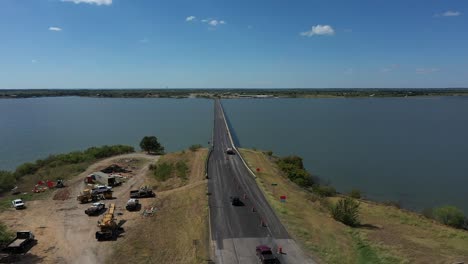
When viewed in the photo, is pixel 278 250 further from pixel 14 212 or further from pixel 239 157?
pixel 239 157

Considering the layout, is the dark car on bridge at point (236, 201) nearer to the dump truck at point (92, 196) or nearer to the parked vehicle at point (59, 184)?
the dump truck at point (92, 196)

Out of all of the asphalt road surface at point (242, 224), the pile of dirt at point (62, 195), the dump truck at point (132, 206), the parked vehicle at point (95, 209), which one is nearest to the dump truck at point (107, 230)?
the dump truck at point (132, 206)

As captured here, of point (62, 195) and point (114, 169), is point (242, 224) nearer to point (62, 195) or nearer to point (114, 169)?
point (62, 195)

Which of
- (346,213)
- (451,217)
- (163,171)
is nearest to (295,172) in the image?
(163,171)

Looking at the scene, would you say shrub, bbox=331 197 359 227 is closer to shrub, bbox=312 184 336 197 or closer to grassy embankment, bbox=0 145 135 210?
shrub, bbox=312 184 336 197

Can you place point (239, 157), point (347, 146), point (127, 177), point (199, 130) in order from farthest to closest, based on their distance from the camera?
point (199, 130) < point (347, 146) < point (239, 157) < point (127, 177)

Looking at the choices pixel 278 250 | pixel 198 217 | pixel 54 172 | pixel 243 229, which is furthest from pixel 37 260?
pixel 54 172
